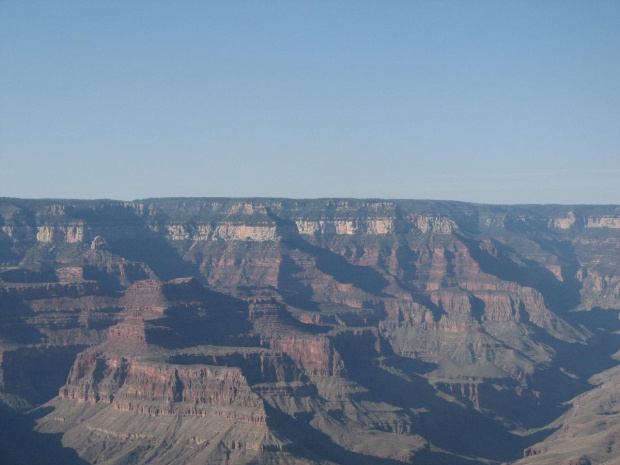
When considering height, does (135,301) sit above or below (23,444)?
above

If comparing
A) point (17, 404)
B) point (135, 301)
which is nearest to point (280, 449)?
point (17, 404)

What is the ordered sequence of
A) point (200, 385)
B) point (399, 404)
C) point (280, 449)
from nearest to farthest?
point (280, 449), point (200, 385), point (399, 404)

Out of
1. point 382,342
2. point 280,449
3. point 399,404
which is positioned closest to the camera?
point 280,449

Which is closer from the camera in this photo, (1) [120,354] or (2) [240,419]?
(2) [240,419]

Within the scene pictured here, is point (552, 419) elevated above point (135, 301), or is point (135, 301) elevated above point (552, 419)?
point (135, 301)

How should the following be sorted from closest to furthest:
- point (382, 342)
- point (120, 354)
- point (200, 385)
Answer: point (200, 385), point (120, 354), point (382, 342)

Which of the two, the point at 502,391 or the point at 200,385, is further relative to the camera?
the point at 502,391

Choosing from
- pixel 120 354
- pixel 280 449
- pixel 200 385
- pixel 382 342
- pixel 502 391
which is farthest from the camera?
pixel 502 391

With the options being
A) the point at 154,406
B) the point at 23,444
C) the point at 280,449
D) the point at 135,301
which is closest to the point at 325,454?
the point at 280,449

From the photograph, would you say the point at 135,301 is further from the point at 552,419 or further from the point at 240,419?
the point at 552,419

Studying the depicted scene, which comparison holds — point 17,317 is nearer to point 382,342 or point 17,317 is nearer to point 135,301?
point 135,301
